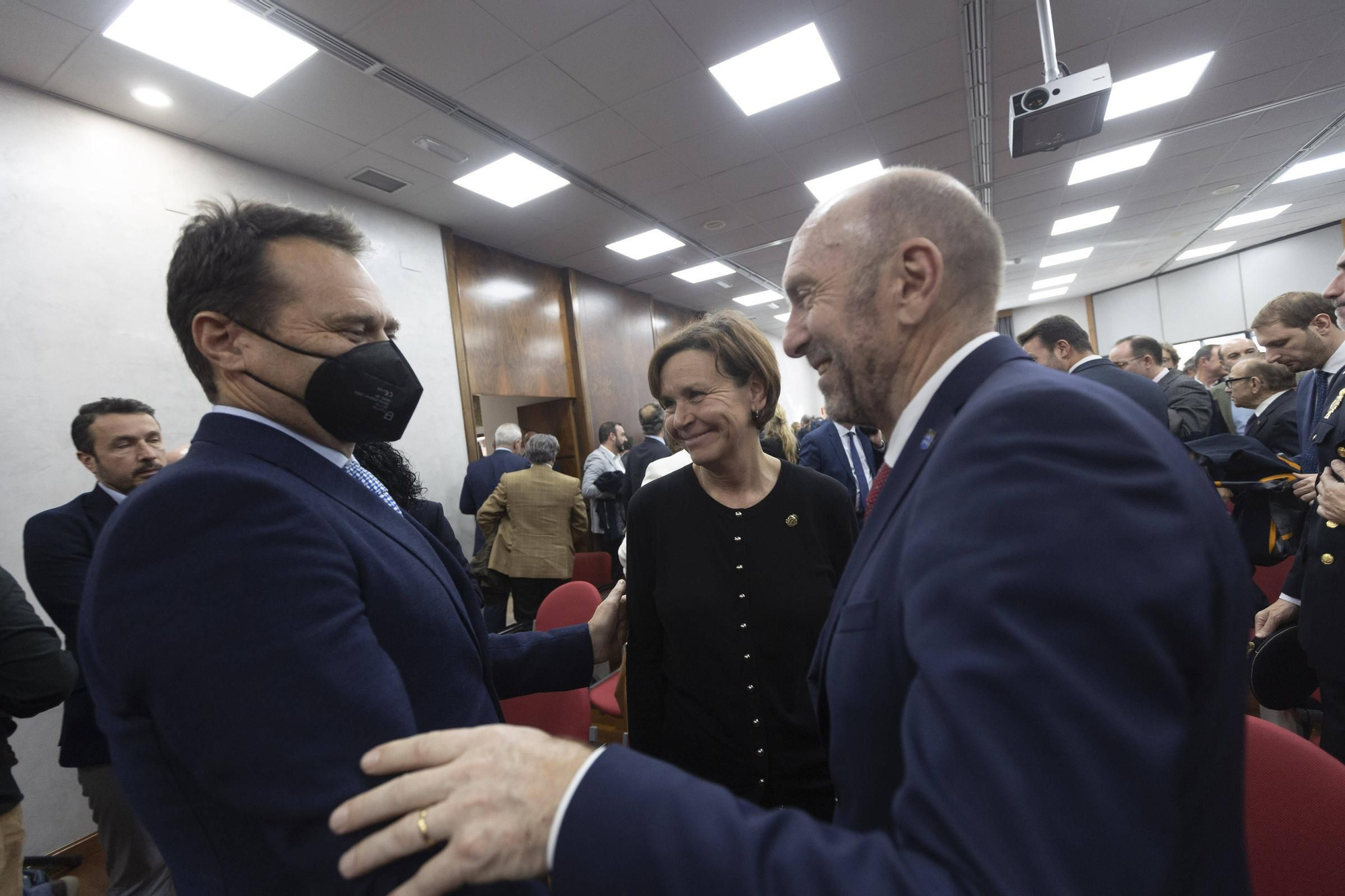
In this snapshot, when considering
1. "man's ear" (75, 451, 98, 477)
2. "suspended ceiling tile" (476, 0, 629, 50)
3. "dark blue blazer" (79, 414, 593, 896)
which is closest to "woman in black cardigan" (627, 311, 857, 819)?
"dark blue blazer" (79, 414, 593, 896)

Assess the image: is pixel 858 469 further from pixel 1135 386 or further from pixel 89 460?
pixel 89 460

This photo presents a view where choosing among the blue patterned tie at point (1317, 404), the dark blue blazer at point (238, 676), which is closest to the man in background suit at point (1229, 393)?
the blue patterned tie at point (1317, 404)

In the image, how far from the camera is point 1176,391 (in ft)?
13.9

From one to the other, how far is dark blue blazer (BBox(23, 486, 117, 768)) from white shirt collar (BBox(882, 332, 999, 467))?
264 cm

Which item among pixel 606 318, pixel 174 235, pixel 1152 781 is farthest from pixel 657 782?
pixel 606 318

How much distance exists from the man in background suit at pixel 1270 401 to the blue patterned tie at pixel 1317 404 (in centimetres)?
67

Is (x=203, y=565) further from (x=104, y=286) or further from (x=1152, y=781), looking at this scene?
(x=104, y=286)

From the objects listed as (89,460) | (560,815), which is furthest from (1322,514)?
(89,460)

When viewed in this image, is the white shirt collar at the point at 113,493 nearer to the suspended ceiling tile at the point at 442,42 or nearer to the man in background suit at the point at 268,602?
the man in background suit at the point at 268,602

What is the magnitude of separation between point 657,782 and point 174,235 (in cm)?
471

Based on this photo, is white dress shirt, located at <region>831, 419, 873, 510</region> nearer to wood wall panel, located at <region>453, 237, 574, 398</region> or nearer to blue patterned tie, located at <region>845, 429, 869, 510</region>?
blue patterned tie, located at <region>845, 429, 869, 510</region>

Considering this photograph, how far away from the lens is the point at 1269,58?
437 cm

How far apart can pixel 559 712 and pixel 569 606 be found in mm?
519

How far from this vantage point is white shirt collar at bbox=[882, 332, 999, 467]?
2.45 ft
